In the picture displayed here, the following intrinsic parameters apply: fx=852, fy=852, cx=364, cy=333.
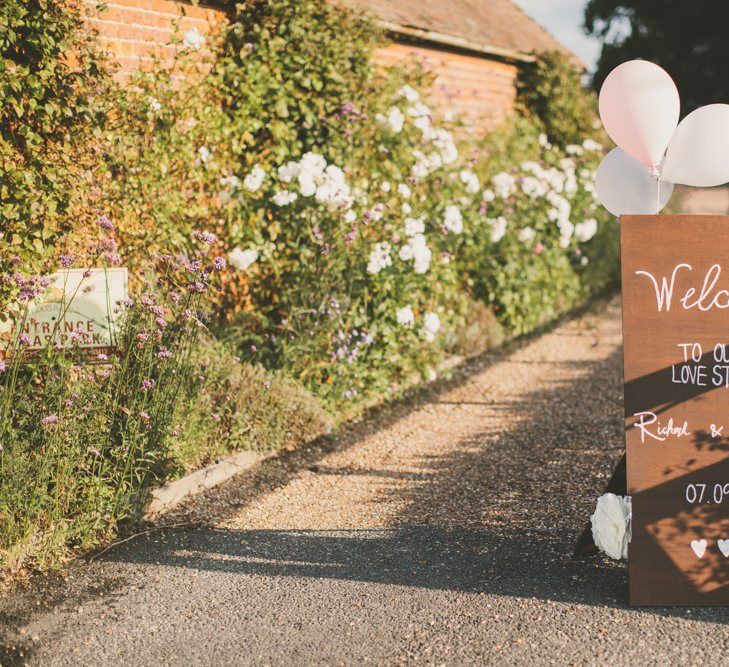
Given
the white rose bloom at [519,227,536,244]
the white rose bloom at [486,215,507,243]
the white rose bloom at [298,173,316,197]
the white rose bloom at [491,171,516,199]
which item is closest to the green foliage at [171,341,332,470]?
the white rose bloom at [298,173,316,197]

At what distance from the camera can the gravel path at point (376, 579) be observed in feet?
9.59

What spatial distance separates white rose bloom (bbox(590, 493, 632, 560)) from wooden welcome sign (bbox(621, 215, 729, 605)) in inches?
4.7

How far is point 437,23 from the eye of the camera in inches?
360

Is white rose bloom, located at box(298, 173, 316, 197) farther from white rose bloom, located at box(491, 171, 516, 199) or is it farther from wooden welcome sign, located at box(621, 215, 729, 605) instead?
white rose bloom, located at box(491, 171, 516, 199)

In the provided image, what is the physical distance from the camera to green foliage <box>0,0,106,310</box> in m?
4.15

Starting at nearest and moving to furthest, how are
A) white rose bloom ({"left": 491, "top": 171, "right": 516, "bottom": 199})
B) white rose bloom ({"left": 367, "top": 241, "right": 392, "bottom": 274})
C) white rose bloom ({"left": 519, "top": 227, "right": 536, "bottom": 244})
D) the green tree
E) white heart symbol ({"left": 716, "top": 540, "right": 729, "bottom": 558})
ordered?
white heart symbol ({"left": 716, "top": 540, "right": 729, "bottom": 558}), white rose bloom ({"left": 367, "top": 241, "right": 392, "bottom": 274}), white rose bloom ({"left": 491, "top": 171, "right": 516, "bottom": 199}), white rose bloom ({"left": 519, "top": 227, "right": 536, "bottom": 244}), the green tree

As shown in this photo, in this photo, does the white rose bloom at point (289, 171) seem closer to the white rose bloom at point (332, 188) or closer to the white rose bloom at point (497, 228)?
the white rose bloom at point (332, 188)

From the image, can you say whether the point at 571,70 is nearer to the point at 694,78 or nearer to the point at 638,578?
the point at 638,578

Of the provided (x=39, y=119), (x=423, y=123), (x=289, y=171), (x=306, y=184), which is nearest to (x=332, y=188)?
(x=306, y=184)

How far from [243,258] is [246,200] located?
56cm

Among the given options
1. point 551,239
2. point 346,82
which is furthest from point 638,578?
point 551,239

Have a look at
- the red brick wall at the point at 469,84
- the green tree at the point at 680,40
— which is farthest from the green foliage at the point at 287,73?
the green tree at the point at 680,40

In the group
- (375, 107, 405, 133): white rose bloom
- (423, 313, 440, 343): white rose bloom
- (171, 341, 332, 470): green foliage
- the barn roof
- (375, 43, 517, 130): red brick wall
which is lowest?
(171, 341, 332, 470): green foliage

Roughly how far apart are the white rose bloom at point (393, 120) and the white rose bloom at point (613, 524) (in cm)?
375
